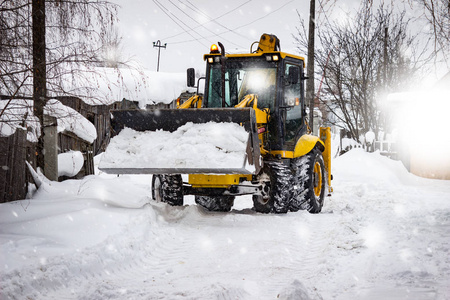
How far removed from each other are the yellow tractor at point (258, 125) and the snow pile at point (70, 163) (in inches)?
85.1

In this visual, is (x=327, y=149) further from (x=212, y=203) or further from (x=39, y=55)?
(x=39, y=55)

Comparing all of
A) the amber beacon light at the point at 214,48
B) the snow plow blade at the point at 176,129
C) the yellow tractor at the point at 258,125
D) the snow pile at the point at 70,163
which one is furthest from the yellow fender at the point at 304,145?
the snow pile at the point at 70,163

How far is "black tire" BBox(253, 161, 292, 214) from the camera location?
7055mm

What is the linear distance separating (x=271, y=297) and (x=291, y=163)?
424 centimetres

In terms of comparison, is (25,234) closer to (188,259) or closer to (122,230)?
(122,230)

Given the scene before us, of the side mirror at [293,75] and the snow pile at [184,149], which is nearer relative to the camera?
the snow pile at [184,149]

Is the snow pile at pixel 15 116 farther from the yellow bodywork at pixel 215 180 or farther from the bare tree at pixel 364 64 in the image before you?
the bare tree at pixel 364 64

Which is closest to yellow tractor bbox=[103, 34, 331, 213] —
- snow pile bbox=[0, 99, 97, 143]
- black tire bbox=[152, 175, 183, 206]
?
black tire bbox=[152, 175, 183, 206]

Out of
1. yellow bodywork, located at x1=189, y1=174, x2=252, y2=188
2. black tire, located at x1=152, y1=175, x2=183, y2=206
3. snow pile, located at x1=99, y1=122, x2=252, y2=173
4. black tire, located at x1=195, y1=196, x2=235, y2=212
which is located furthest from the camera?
black tire, located at x1=195, y1=196, x2=235, y2=212

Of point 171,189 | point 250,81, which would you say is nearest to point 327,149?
point 250,81

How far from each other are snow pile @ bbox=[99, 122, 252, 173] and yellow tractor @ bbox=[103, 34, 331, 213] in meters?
0.11

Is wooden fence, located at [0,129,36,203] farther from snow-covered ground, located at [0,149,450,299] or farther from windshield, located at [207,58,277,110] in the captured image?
windshield, located at [207,58,277,110]

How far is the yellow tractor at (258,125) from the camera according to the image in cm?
659

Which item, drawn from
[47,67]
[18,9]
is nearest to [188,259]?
[47,67]
